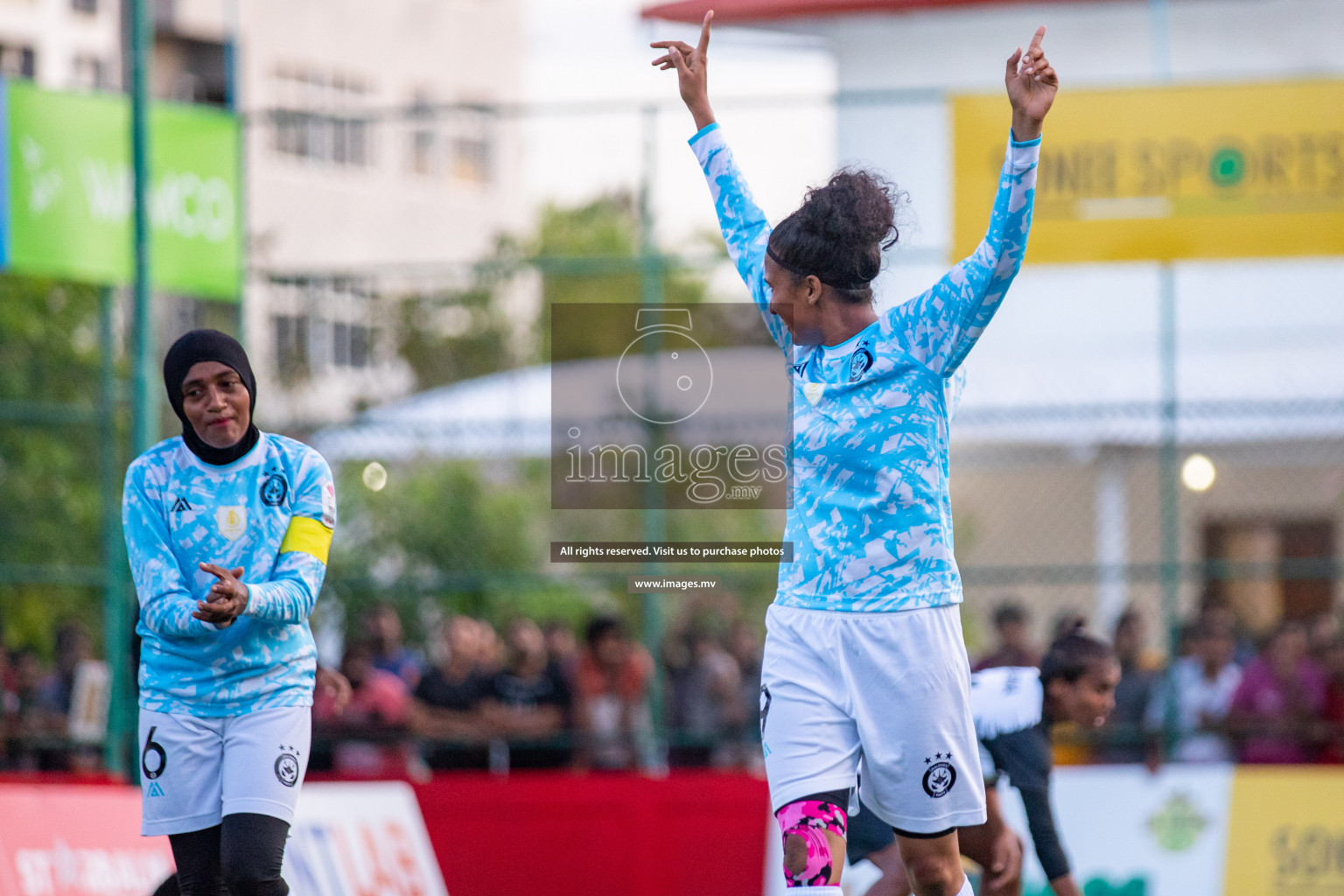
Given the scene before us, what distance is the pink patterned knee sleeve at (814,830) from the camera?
4.00m

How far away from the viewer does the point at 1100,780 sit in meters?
8.66

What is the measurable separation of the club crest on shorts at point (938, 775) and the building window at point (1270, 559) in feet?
25.3

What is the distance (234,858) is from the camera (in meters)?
4.65

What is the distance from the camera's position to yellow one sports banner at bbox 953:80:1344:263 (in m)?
8.80

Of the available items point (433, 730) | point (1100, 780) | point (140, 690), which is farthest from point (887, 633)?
point (433, 730)

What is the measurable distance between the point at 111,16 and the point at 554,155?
2463 centimetres

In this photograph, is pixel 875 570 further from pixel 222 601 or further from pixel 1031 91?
pixel 222 601

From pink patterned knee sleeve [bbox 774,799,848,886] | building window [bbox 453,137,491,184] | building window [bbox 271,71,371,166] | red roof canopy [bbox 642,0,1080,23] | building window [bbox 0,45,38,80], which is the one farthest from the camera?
building window [bbox 453,137,491,184]

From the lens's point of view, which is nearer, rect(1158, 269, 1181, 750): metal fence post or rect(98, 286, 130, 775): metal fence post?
rect(98, 286, 130, 775): metal fence post

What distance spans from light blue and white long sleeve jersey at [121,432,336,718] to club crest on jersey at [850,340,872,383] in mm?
1654

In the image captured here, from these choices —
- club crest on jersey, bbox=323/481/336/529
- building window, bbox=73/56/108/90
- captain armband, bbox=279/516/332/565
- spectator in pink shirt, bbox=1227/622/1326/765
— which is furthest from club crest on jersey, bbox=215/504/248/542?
building window, bbox=73/56/108/90

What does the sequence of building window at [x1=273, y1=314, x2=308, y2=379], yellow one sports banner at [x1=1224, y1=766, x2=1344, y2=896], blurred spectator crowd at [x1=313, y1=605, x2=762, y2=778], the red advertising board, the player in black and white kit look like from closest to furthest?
the player in black and white kit
the red advertising board
yellow one sports banner at [x1=1224, y1=766, x2=1344, y2=896]
blurred spectator crowd at [x1=313, y1=605, x2=762, y2=778]
building window at [x1=273, y1=314, x2=308, y2=379]

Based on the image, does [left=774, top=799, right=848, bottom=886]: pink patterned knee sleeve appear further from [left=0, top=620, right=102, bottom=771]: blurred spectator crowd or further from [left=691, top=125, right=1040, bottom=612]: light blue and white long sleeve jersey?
[left=0, top=620, right=102, bottom=771]: blurred spectator crowd

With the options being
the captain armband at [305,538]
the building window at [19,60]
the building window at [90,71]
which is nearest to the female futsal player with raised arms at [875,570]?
the captain armband at [305,538]
